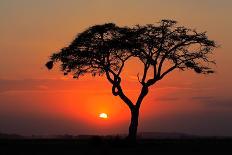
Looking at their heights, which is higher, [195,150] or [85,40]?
[85,40]

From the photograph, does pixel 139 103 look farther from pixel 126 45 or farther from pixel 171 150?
pixel 171 150

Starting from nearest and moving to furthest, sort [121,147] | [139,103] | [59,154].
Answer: [59,154] < [121,147] < [139,103]

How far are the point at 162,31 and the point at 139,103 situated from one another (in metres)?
6.89

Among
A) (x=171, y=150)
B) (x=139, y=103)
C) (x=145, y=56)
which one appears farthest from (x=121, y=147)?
(x=145, y=56)

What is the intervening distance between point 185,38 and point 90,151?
19097 mm

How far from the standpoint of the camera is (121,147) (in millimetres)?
45656

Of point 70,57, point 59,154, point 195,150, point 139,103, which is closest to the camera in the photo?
point 59,154

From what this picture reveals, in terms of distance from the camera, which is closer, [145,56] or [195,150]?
[195,150]

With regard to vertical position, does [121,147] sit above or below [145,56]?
below

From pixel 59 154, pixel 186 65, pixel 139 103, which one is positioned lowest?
pixel 59 154

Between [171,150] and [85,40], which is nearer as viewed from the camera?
[171,150]

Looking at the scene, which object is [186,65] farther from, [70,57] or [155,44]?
[70,57]

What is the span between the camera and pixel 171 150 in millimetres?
42500

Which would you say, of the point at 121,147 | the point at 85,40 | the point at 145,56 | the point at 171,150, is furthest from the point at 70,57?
the point at 171,150
